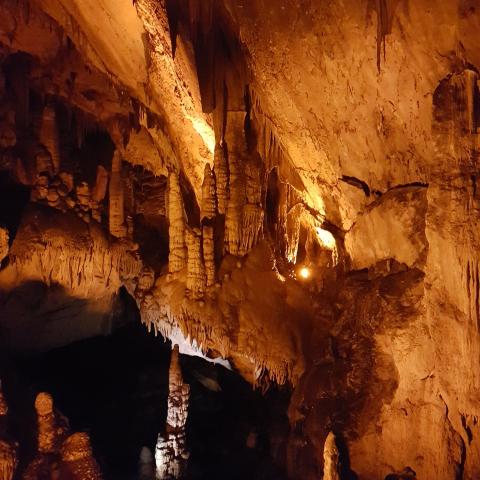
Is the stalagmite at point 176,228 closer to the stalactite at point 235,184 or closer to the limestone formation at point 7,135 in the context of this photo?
the stalactite at point 235,184

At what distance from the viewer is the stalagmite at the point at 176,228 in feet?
27.3

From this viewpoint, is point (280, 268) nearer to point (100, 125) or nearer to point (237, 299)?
point (237, 299)

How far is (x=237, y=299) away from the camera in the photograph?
26.2 ft

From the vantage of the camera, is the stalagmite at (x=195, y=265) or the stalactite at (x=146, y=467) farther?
the stalactite at (x=146, y=467)

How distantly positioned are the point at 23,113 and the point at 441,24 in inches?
312

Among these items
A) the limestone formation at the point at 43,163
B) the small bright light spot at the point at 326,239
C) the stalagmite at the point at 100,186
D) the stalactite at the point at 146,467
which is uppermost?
the limestone formation at the point at 43,163

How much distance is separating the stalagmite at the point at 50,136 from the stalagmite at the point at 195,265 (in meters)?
3.33

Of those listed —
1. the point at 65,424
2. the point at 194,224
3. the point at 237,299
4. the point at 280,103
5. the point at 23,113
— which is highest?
the point at 23,113

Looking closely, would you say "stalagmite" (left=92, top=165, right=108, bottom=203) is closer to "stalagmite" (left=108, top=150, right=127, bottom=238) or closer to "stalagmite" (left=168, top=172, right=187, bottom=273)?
"stalagmite" (left=108, top=150, right=127, bottom=238)

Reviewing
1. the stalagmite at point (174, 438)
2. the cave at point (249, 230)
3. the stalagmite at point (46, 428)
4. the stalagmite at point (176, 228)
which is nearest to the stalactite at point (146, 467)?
the cave at point (249, 230)

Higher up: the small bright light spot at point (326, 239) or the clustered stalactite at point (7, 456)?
the small bright light spot at point (326, 239)

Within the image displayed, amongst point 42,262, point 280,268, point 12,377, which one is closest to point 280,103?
point 280,268

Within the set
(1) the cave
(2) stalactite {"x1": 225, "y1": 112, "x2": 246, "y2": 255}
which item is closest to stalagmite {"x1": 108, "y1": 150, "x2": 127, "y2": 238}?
(1) the cave

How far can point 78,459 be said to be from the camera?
6.56m
